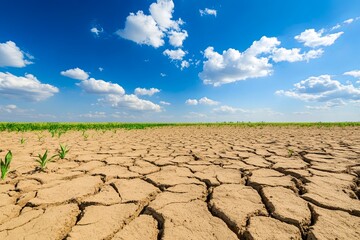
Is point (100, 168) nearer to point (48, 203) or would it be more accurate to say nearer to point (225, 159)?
point (48, 203)

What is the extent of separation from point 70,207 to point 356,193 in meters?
2.05

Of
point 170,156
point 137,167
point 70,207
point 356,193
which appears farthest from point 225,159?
point 70,207

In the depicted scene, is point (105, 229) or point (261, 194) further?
point (261, 194)

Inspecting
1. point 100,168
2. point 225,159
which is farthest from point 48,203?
point 225,159

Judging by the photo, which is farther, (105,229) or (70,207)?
(70,207)

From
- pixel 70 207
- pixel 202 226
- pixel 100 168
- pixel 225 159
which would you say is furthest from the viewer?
pixel 225 159

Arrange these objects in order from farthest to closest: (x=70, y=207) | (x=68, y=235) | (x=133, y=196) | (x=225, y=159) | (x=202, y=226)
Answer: (x=225, y=159), (x=133, y=196), (x=70, y=207), (x=202, y=226), (x=68, y=235)

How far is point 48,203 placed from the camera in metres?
1.51

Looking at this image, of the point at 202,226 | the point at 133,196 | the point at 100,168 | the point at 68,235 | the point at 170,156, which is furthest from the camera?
the point at 170,156

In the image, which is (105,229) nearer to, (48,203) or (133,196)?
(133,196)

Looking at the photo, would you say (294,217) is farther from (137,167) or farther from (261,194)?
(137,167)

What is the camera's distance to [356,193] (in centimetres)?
169

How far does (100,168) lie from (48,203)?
947 millimetres

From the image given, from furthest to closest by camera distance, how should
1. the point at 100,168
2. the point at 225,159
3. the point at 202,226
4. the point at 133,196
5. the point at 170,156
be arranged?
the point at 170,156 → the point at 225,159 → the point at 100,168 → the point at 133,196 → the point at 202,226
